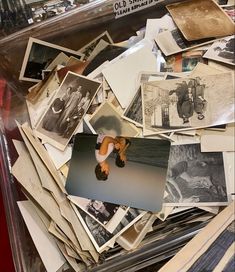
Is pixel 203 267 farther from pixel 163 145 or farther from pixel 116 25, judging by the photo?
pixel 116 25

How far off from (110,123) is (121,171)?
0.12 m

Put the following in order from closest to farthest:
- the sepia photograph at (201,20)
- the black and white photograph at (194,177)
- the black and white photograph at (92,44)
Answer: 1. the black and white photograph at (194,177)
2. the sepia photograph at (201,20)
3. the black and white photograph at (92,44)

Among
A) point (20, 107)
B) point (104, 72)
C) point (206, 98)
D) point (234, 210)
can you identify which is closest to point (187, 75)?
point (206, 98)

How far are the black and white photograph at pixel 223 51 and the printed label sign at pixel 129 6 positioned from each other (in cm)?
22

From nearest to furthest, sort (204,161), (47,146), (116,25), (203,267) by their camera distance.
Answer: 1. (203,267)
2. (204,161)
3. (47,146)
4. (116,25)

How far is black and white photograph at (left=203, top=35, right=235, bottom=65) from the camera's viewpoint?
3.11ft

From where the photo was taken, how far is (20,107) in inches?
43.8

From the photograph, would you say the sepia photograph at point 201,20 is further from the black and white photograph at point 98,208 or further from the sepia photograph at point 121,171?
the black and white photograph at point 98,208

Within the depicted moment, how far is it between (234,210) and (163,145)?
7.8 inches

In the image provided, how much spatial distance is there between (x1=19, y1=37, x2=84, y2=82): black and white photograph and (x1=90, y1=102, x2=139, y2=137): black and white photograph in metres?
0.21

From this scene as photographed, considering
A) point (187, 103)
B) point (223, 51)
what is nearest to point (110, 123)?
point (187, 103)

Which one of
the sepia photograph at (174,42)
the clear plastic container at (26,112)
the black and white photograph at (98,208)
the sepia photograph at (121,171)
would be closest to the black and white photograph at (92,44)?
the clear plastic container at (26,112)

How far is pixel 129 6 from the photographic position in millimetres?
1087

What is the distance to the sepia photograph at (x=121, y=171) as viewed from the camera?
0.92m
